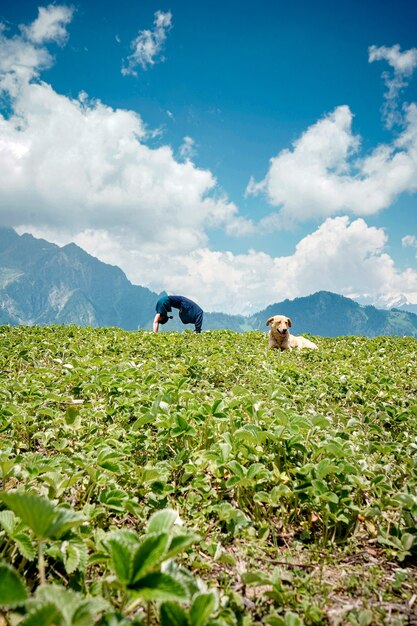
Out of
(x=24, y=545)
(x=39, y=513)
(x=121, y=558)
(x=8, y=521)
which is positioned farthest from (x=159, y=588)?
(x=8, y=521)

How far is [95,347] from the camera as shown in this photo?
9.82 m

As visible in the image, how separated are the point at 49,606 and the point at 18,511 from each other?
41cm

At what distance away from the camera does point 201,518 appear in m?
3.01

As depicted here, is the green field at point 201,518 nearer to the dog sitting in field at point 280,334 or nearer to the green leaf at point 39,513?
the green leaf at point 39,513

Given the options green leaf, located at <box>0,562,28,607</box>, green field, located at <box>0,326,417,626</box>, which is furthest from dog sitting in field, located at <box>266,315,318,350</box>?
green leaf, located at <box>0,562,28,607</box>

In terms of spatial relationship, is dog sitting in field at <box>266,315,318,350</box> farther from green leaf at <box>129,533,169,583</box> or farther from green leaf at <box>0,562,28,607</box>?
green leaf at <box>0,562,28,607</box>

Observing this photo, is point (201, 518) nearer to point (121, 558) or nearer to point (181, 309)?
point (121, 558)

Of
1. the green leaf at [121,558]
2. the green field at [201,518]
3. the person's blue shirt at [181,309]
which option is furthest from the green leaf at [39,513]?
the person's blue shirt at [181,309]

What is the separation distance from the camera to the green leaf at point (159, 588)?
1.37m

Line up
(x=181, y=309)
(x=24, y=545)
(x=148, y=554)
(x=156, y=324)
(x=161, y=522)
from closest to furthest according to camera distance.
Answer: (x=148, y=554) < (x=161, y=522) < (x=24, y=545) < (x=156, y=324) < (x=181, y=309)

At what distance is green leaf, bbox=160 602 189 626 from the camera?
53.4 inches

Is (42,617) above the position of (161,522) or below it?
below

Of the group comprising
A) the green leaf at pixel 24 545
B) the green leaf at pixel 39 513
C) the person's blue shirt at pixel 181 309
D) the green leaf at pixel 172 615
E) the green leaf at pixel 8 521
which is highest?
the person's blue shirt at pixel 181 309

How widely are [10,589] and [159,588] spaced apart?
55cm
